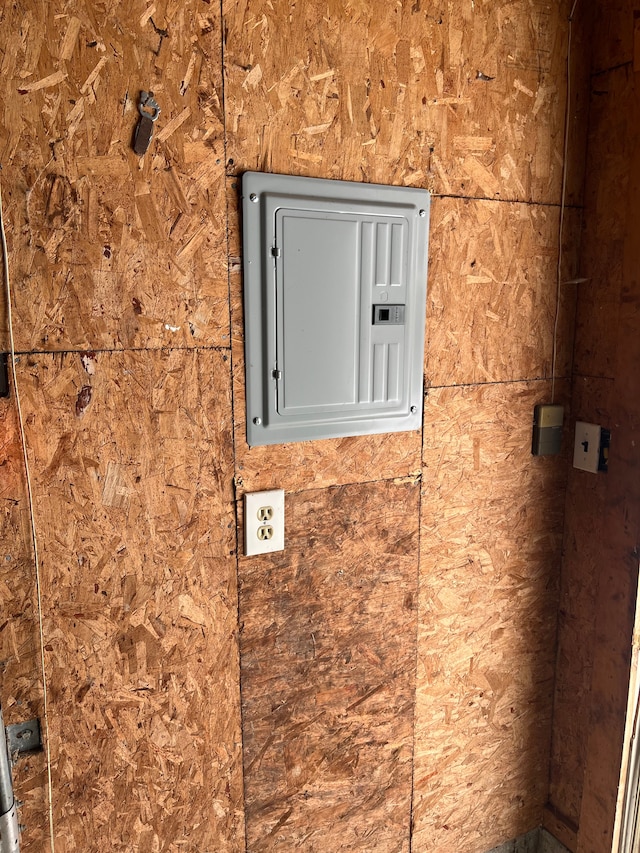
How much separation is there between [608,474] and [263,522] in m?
0.95

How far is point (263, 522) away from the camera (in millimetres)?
1307

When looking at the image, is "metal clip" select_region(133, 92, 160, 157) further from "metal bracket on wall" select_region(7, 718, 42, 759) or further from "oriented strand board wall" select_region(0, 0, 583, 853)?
"metal bracket on wall" select_region(7, 718, 42, 759)

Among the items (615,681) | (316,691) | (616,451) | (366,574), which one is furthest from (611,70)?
(316,691)

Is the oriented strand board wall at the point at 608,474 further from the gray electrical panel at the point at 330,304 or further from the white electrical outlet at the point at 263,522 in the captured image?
the white electrical outlet at the point at 263,522

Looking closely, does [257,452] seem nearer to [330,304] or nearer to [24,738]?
[330,304]

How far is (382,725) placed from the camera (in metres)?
1.55

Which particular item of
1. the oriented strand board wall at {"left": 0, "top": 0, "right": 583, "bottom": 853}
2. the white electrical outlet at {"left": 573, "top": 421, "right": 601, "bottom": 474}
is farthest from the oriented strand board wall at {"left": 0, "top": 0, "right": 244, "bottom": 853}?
the white electrical outlet at {"left": 573, "top": 421, "right": 601, "bottom": 474}

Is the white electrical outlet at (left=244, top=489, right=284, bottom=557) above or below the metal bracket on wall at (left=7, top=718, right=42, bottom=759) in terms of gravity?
above

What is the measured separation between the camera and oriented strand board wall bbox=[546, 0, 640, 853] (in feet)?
4.85

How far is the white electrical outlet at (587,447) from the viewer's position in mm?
1597

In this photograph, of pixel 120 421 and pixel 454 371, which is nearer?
pixel 120 421

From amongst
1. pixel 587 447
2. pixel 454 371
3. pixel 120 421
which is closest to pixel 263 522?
pixel 120 421

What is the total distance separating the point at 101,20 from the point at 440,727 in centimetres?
184

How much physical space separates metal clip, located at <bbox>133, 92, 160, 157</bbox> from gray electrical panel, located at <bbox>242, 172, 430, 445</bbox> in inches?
7.7
